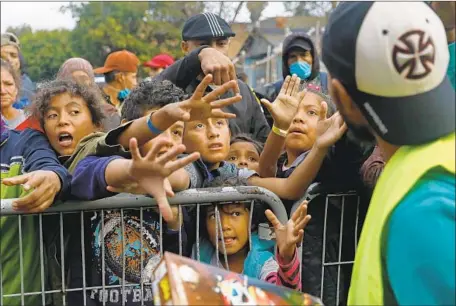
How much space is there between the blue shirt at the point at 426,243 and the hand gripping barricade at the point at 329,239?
133cm

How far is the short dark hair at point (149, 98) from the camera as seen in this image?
288 cm

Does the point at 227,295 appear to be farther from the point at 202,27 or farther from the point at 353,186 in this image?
the point at 202,27

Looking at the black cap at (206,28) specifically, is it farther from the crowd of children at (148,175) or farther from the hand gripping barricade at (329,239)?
the hand gripping barricade at (329,239)

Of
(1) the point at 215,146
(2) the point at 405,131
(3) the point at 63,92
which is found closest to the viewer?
(2) the point at 405,131

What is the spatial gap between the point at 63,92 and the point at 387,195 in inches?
69.8

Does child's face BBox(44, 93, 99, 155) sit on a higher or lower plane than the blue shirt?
higher

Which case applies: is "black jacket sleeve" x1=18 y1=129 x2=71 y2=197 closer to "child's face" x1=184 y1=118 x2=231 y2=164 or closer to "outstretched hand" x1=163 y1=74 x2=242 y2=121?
"outstretched hand" x1=163 y1=74 x2=242 y2=121

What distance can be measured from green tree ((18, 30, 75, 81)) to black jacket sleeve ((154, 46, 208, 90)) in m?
34.5

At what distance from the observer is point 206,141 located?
119 inches

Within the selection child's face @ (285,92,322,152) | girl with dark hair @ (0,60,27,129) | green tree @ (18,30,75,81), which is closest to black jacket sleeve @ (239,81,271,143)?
child's face @ (285,92,322,152)

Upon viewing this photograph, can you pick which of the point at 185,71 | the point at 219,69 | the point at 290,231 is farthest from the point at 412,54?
the point at 185,71

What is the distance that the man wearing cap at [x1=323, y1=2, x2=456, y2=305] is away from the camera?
1.40m

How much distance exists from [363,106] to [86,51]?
4341 centimetres

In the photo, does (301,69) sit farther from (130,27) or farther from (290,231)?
(130,27)
